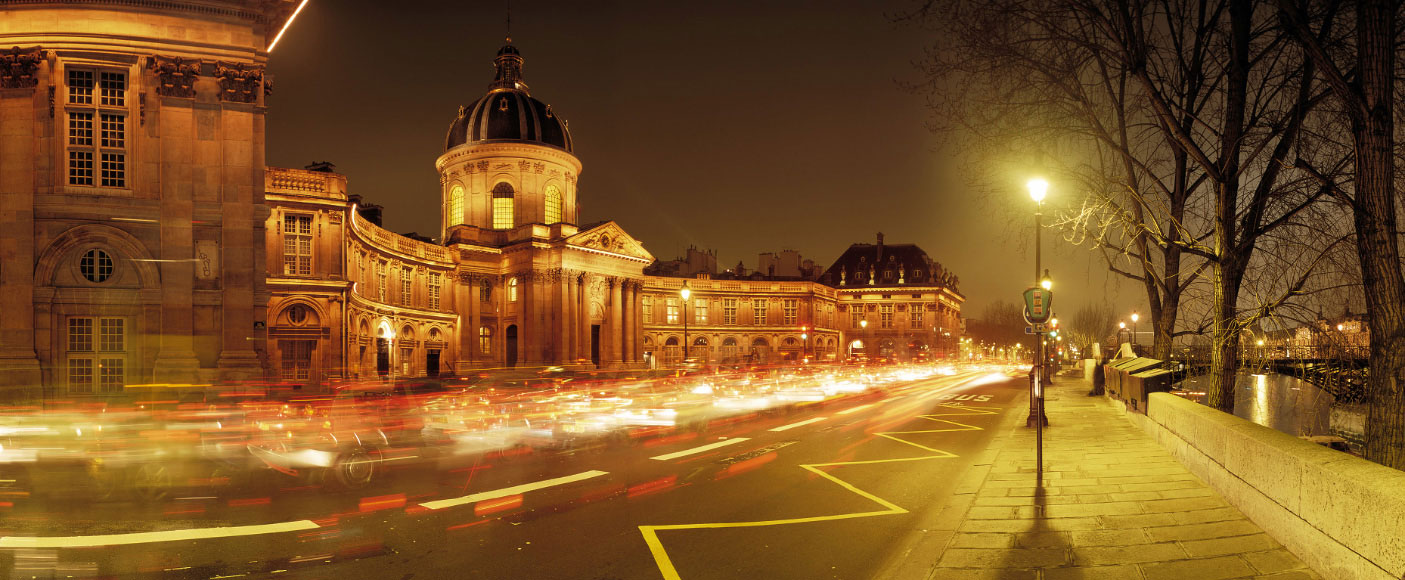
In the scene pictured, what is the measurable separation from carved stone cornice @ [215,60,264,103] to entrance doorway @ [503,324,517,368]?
39.7 meters

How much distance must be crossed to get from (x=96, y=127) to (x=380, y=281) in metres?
23.9

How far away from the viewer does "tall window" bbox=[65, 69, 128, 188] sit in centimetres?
2241

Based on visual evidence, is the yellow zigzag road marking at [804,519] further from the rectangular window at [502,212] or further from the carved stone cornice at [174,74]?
the rectangular window at [502,212]

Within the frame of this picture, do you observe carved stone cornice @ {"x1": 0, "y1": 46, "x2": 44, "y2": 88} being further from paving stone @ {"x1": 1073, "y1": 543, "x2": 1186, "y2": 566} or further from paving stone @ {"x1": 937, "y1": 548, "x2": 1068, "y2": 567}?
paving stone @ {"x1": 1073, "y1": 543, "x2": 1186, "y2": 566}

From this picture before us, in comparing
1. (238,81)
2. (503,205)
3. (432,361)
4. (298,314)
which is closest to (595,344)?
(432,361)

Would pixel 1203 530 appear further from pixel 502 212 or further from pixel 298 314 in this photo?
pixel 502 212

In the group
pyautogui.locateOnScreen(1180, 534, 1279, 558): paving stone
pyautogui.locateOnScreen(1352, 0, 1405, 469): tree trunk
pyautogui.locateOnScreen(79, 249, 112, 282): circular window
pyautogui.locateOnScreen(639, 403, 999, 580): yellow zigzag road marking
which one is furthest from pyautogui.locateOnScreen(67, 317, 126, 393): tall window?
pyautogui.locateOnScreen(1352, 0, 1405, 469): tree trunk

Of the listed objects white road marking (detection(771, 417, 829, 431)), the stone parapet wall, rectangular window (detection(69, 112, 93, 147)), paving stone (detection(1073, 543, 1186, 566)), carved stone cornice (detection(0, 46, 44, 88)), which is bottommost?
white road marking (detection(771, 417, 829, 431))

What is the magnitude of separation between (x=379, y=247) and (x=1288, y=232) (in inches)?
1715

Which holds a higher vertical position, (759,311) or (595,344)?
(759,311)

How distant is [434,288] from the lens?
56.0m

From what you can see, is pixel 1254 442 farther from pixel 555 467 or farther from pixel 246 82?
pixel 246 82

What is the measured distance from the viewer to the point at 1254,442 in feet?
25.9

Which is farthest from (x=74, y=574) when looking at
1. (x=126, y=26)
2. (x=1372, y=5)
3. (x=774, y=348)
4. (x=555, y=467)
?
(x=774, y=348)
